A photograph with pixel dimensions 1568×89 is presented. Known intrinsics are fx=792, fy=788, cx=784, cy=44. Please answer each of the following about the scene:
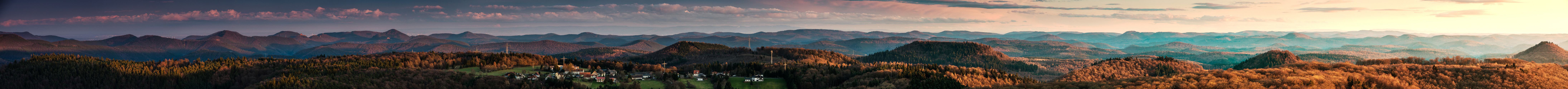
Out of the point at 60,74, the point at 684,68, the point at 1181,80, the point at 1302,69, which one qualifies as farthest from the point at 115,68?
the point at 1302,69

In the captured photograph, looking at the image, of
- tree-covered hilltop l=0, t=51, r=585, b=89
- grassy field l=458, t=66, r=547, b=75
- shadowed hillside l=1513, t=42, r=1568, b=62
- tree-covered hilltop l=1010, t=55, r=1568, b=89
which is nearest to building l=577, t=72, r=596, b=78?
tree-covered hilltop l=0, t=51, r=585, b=89

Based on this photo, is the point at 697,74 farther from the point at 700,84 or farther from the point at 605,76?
the point at 605,76

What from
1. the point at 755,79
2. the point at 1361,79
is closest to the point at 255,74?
the point at 755,79

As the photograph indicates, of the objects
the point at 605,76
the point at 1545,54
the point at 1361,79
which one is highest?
the point at 1361,79

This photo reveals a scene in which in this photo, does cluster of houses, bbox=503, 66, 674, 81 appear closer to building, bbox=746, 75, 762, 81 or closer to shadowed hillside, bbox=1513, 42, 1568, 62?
building, bbox=746, 75, 762, 81

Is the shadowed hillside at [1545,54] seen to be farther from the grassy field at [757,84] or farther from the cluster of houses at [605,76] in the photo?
the cluster of houses at [605,76]

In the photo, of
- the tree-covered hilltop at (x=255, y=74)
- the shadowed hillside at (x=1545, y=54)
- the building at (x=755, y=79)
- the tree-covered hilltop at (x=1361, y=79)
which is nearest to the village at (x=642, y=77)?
the building at (x=755, y=79)

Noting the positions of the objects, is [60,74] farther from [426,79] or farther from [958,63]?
[958,63]
